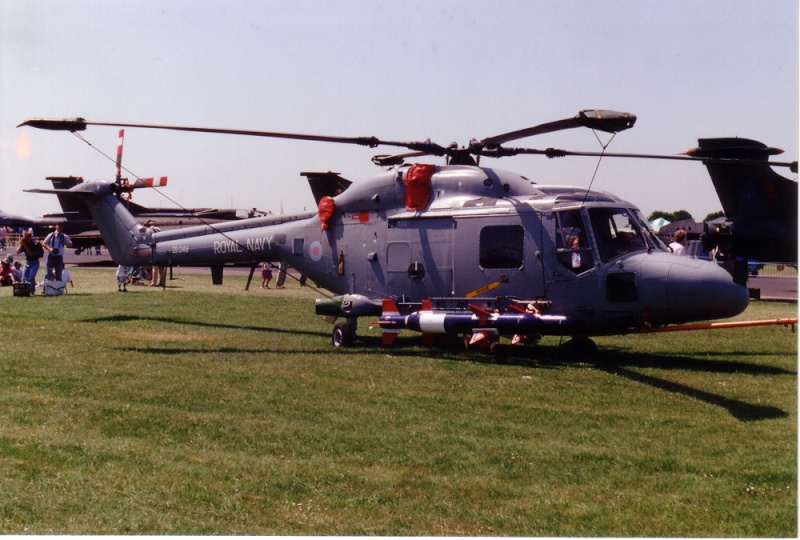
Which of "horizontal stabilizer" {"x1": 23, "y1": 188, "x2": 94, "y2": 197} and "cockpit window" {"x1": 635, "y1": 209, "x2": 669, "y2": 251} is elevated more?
"horizontal stabilizer" {"x1": 23, "y1": 188, "x2": 94, "y2": 197}

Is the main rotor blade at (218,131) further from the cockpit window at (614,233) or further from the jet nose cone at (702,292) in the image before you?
the jet nose cone at (702,292)

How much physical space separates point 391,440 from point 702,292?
553 cm

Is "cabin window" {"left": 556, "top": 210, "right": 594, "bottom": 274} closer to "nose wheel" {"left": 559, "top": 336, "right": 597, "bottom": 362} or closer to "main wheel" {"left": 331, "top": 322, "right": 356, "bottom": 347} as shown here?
"nose wheel" {"left": 559, "top": 336, "right": 597, "bottom": 362}

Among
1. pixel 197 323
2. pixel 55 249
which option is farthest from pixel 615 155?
pixel 55 249

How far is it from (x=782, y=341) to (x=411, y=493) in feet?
35.7

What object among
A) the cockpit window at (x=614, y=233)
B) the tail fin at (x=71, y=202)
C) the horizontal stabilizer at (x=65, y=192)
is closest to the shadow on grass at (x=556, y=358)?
the cockpit window at (x=614, y=233)

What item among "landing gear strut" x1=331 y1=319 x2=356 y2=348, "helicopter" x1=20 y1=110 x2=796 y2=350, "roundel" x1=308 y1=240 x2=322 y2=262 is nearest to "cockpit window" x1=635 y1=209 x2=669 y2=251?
"helicopter" x1=20 y1=110 x2=796 y2=350

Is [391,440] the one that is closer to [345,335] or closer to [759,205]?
[345,335]

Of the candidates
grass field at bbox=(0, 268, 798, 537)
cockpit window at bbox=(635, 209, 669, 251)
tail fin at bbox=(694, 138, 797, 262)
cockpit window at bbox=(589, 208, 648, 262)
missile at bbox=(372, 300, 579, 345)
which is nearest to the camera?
grass field at bbox=(0, 268, 798, 537)

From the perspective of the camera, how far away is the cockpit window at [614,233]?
1139 centimetres

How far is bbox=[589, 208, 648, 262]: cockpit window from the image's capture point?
11391 mm

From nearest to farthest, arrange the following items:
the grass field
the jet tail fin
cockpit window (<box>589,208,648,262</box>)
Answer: the grass field
cockpit window (<box>589,208,648,262</box>)
the jet tail fin

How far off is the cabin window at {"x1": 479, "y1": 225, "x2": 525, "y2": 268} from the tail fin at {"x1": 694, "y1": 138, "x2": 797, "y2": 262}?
10.4m

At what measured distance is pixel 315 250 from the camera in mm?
14602
